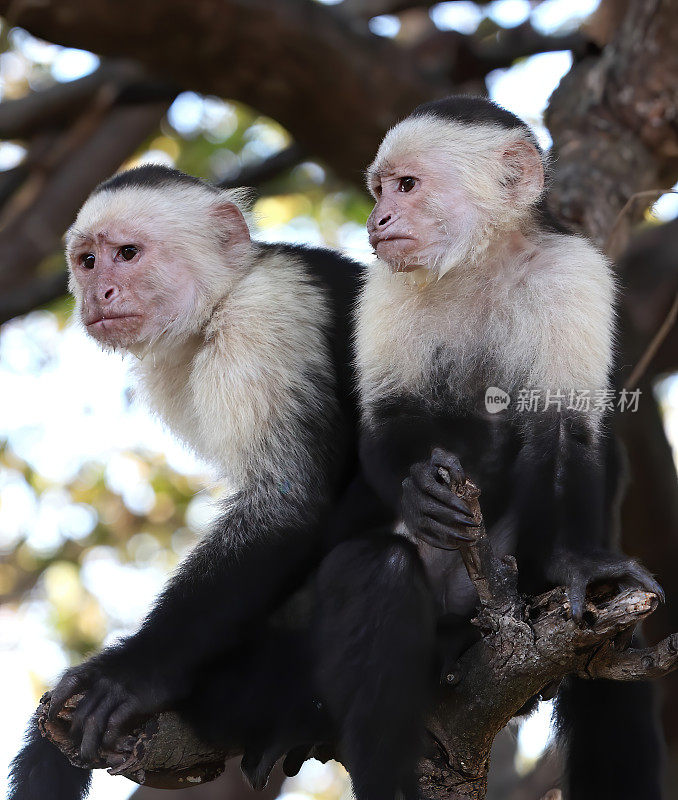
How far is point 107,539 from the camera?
27.5 feet

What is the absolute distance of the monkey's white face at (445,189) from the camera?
2859 mm

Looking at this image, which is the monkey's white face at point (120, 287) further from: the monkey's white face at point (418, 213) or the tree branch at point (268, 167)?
the tree branch at point (268, 167)

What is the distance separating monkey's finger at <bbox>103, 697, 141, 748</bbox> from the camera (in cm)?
272

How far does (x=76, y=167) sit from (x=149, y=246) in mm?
2848

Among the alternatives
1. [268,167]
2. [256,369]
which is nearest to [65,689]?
[256,369]

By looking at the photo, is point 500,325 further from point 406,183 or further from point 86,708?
point 86,708

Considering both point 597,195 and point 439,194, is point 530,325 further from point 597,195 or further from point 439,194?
point 597,195

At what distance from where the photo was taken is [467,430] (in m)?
2.89

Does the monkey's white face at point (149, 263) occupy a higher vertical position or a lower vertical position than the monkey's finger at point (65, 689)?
higher

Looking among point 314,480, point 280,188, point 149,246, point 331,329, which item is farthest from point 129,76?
point 314,480

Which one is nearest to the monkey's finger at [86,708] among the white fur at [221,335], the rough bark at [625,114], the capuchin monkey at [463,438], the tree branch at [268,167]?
the capuchin monkey at [463,438]

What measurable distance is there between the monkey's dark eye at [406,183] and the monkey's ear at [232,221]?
80 cm

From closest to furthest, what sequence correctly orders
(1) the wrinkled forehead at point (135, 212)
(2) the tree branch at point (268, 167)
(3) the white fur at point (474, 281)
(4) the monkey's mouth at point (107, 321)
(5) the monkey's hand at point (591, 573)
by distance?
1. (5) the monkey's hand at point (591, 573)
2. (3) the white fur at point (474, 281)
3. (4) the monkey's mouth at point (107, 321)
4. (1) the wrinkled forehead at point (135, 212)
5. (2) the tree branch at point (268, 167)

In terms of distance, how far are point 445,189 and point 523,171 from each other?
0.25m
